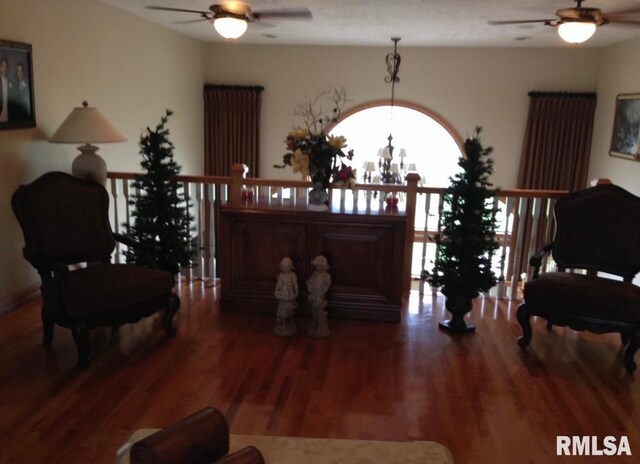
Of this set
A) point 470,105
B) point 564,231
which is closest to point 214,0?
point 564,231

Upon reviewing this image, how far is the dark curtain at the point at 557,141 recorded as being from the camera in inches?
306

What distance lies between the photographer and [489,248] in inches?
153

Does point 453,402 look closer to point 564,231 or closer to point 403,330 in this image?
point 403,330

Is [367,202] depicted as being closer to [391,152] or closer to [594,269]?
[594,269]

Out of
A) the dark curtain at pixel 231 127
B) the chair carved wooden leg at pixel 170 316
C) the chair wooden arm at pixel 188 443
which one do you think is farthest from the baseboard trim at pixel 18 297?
the dark curtain at pixel 231 127

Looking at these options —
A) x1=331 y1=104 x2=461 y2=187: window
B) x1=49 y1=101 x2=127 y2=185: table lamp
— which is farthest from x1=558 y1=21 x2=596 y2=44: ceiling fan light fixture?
x1=331 y1=104 x2=461 y2=187: window

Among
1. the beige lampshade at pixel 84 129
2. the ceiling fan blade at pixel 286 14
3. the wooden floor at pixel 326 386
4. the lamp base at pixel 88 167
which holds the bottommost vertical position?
the wooden floor at pixel 326 386

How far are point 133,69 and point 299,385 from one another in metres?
4.32

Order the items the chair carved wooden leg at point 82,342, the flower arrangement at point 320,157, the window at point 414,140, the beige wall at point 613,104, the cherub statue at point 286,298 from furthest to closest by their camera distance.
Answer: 1. the window at point 414,140
2. the beige wall at point 613,104
3. the flower arrangement at point 320,157
4. the cherub statue at point 286,298
5. the chair carved wooden leg at point 82,342

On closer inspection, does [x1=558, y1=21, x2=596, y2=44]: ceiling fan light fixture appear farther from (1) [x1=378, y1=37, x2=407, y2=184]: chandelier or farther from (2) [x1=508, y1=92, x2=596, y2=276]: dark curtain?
(2) [x1=508, y1=92, x2=596, y2=276]: dark curtain

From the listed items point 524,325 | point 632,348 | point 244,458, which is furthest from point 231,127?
point 244,458

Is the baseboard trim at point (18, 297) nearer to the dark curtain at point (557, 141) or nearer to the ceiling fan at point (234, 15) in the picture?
the ceiling fan at point (234, 15)

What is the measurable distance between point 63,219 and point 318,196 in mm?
1762

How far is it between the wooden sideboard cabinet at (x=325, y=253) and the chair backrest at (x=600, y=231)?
3.77 ft
